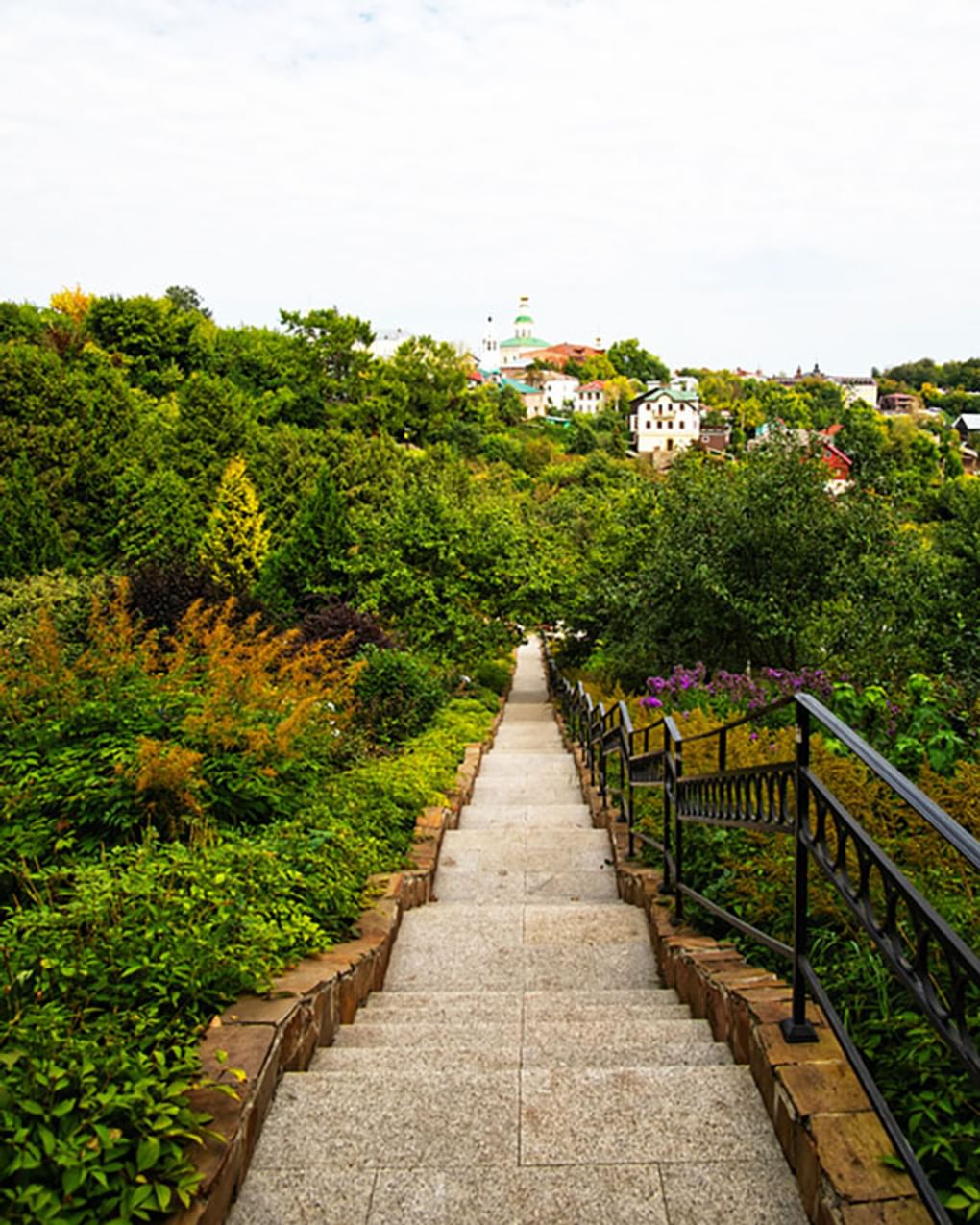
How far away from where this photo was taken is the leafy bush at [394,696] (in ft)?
33.8

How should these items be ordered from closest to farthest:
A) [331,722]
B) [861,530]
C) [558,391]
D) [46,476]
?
[331,722]
[861,530]
[46,476]
[558,391]

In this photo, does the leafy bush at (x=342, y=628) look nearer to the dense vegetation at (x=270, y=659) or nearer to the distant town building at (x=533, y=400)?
the dense vegetation at (x=270, y=659)

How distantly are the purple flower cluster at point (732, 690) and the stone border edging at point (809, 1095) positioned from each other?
500 cm

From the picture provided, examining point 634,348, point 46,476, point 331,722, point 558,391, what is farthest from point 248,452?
point 634,348

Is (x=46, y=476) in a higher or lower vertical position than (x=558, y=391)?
lower

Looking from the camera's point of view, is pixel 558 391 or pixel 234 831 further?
pixel 558 391

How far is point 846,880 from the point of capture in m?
2.04

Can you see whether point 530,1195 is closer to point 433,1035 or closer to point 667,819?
point 433,1035

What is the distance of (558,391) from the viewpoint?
369 feet

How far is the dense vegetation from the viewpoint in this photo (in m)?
2.50

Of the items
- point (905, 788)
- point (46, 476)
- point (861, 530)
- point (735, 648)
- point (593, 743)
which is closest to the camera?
point (905, 788)

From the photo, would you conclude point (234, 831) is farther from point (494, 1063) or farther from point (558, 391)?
point (558, 391)

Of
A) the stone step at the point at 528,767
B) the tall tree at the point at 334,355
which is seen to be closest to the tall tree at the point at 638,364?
the tall tree at the point at 334,355

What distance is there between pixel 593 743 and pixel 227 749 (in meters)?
4.34
